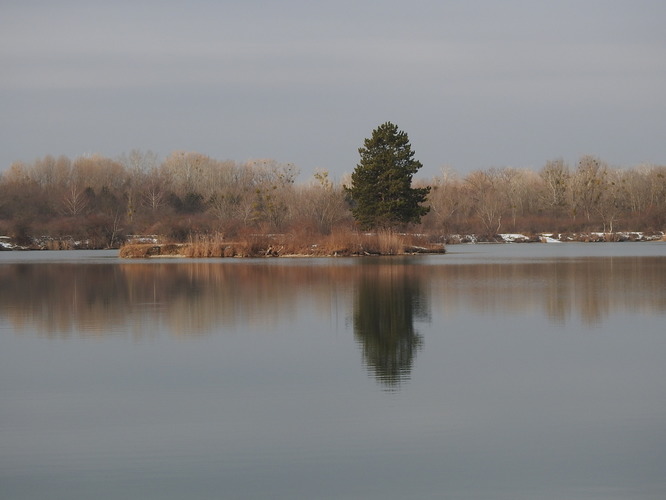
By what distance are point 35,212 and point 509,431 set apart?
6621 cm

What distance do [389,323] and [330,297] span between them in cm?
455

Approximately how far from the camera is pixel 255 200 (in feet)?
221

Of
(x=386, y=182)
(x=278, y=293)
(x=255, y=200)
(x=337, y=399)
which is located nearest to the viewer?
(x=337, y=399)

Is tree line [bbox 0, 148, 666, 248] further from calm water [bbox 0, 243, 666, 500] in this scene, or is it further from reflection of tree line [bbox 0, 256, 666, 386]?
calm water [bbox 0, 243, 666, 500]

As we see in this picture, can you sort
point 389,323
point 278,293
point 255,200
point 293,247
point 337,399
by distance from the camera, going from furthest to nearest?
point 255,200 → point 293,247 → point 278,293 → point 389,323 → point 337,399

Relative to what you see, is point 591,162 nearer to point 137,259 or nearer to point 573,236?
point 573,236

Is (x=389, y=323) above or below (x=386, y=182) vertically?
below

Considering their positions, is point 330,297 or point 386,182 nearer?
point 330,297

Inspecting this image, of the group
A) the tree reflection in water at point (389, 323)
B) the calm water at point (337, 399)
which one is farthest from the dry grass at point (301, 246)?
the calm water at point (337, 399)

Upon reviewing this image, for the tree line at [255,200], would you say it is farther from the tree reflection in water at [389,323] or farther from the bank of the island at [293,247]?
the tree reflection in water at [389,323]

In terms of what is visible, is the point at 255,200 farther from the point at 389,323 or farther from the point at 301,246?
the point at 389,323

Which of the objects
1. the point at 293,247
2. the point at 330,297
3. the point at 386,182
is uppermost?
the point at 386,182

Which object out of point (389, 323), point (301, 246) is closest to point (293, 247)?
point (301, 246)

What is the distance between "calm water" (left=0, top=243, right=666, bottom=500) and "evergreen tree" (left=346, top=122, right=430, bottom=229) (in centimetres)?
2551
